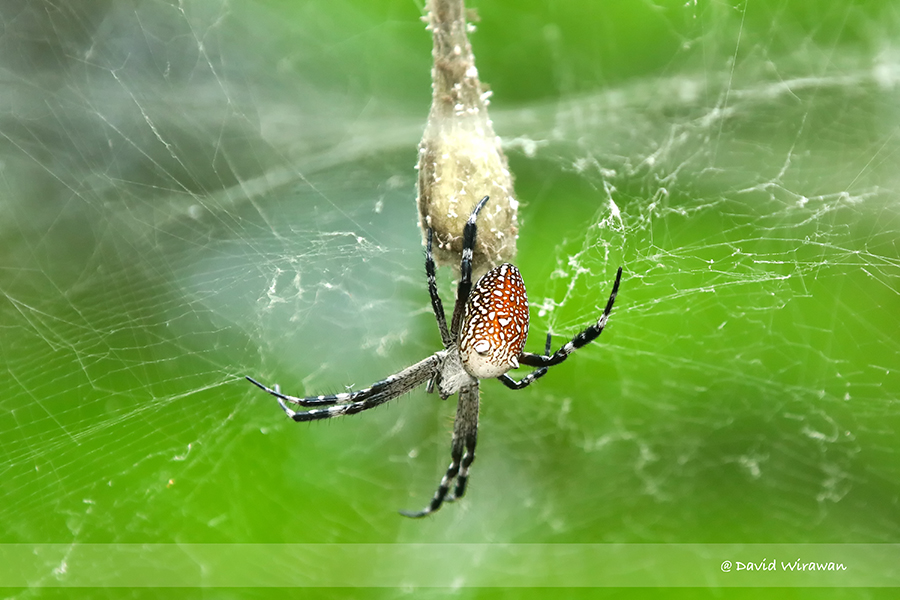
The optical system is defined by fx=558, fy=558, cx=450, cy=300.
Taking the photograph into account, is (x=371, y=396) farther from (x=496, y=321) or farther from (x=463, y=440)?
(x=496, y=321)

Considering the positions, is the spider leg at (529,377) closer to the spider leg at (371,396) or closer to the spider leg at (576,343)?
the spider leg at (576,343)

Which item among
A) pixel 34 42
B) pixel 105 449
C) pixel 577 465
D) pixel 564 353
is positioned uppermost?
pixel 34 42

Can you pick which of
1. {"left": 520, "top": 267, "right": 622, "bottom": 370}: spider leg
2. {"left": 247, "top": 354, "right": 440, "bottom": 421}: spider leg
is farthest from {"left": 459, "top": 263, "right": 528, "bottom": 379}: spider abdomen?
{"left": 247, "top": 354, "right": 440, "bottom": 421}: spider leg

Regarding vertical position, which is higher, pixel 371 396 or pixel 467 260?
pixel 467 260

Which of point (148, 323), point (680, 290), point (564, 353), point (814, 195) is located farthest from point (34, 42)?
point (814, 195)

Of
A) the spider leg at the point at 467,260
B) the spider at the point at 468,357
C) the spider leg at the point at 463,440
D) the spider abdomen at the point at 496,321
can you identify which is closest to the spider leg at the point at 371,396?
the spider at the point at 468,357

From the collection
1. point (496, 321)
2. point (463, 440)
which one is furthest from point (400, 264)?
point (496, 321)

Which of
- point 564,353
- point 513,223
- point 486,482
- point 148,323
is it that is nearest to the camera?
point 513,223

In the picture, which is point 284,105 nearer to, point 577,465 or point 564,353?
point 564,353
